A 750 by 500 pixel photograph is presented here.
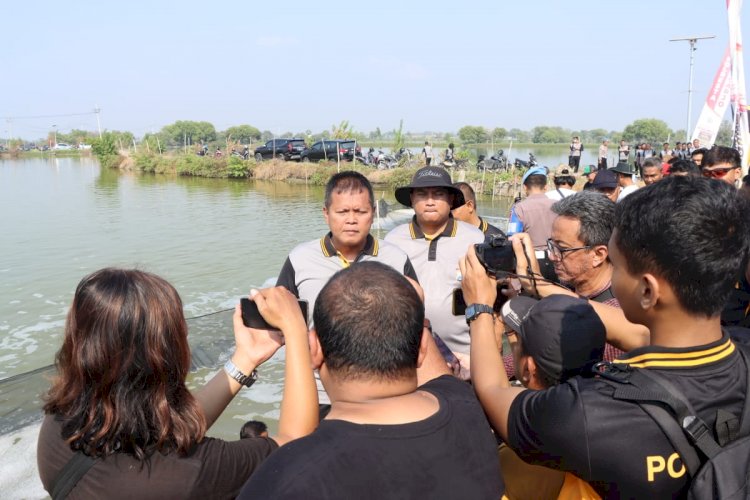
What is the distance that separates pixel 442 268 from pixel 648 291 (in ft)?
5.92

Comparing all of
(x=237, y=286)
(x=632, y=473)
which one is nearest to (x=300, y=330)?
(x=632, y=473)

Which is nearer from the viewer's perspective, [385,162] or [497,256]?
[497,256]

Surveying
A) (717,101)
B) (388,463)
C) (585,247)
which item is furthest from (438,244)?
(717,101)

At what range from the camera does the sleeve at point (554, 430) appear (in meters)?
1.17

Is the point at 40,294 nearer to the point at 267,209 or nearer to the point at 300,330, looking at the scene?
the point at 300,330

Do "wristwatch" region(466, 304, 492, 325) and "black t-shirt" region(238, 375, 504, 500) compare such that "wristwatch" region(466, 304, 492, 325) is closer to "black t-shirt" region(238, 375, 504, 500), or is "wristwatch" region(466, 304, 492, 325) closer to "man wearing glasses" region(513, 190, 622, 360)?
"black t-shirt" region(238, 375, 504, 500)

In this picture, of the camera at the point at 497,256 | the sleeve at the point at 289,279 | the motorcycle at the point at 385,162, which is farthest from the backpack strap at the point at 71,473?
the motorcycle at the point at 385,162

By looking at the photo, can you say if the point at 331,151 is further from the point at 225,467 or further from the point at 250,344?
the point at 225,467

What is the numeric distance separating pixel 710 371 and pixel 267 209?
19.0m

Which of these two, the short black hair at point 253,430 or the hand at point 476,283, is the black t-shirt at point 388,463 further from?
the short black hair at point 253,430

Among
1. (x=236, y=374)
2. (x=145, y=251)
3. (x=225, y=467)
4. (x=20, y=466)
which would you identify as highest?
(x=236, y=374)

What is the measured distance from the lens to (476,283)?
5.58 feet

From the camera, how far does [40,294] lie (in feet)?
30.2

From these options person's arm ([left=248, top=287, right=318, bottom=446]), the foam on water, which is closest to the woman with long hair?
person's arm ([left=248, top=287, right=318, bottom=446])
